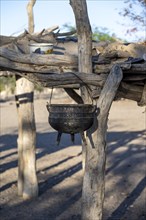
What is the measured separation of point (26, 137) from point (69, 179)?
270 cm

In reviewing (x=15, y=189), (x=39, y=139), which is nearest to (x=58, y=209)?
(x=15, y=189)

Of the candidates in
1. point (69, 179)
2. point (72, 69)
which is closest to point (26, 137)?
point (69, 179)

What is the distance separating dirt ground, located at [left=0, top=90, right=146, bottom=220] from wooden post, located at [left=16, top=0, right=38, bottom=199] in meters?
0.32

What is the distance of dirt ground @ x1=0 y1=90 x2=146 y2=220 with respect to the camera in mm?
9156

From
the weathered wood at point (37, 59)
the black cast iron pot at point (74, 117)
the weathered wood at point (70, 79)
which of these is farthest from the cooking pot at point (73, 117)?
the weathered wood at point (37, 59)

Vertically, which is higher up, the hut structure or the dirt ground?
the hut structure

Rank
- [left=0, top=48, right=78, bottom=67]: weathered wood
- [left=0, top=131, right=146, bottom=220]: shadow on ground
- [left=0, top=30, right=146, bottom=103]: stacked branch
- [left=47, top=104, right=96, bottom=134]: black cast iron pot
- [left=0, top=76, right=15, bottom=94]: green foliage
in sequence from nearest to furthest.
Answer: [left=47, top=104, right=96, bottom=134]: black cast iron pot, [left=0, top=30, right=146, bottom=103]: stacked branch, [left=0, top=48, right=78, bottom=67]: weathered wood, [left=0, top=131, right=146, bottom=220]: shadow on ground, [left=0, top=76, right=15, bottom=94]: green foliage

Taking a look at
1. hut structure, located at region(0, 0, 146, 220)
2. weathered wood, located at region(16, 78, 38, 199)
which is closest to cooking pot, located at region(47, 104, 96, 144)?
hut structure, located at region(0, 0, 146, 220)

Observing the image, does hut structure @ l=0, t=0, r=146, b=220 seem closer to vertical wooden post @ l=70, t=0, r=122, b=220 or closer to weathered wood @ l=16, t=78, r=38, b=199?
vertical wooden post @ l=70, t=0, r=122, b=220

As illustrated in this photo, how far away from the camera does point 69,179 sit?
482 inches

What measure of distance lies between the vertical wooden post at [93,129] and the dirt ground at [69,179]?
10.5ft

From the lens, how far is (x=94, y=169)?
17.7 feet

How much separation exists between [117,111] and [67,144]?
14.1 meters

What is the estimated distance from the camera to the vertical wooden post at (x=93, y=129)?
17.3 feet
